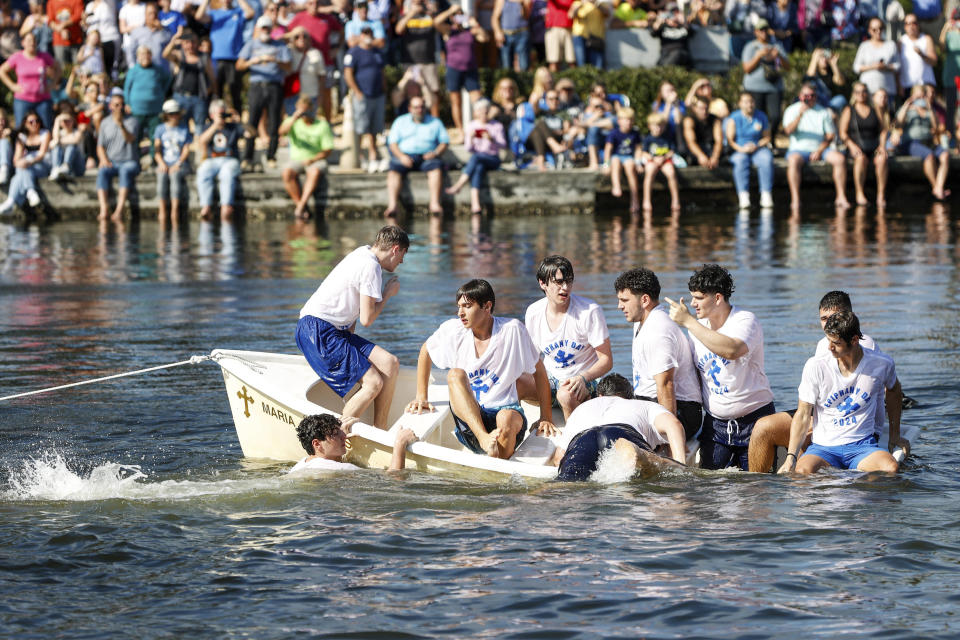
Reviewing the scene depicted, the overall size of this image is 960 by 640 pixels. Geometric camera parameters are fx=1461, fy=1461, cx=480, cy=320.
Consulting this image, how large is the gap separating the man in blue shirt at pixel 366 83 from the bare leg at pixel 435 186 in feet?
3.93

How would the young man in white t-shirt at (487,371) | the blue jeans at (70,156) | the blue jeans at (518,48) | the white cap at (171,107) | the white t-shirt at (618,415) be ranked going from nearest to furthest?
the white t-shirt at (618,415), the young man in white t-shirt at (487,371), the white cap at (171,107), the blue jeans at (70,156), the blue jeans at (518,48)

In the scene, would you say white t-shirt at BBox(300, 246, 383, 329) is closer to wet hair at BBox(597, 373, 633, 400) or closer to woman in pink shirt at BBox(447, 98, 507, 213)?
wet hair at BBox(597, 373, 633, 400)

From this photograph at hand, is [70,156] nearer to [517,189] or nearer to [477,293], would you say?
[517,189]

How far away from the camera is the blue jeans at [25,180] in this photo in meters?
24.7

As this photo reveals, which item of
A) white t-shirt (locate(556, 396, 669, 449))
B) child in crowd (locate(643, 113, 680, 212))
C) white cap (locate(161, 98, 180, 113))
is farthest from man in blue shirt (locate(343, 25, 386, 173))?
white t-shirt (locate(556, 396, 669, 449))

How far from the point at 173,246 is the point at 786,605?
16025mm

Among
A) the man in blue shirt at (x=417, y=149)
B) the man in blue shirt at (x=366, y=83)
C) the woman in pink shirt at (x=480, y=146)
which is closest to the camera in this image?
the man in blue shirt at (x=366, y=83)

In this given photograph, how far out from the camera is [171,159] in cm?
2378

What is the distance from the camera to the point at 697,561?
752cm

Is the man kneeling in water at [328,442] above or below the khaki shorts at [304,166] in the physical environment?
below

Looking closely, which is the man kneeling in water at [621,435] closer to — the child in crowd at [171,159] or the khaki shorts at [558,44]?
the child in crowd at [171,159]

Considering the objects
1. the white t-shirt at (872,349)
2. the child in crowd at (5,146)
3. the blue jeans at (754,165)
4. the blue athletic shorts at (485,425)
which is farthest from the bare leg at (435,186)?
the white t-shirt at (872,349)

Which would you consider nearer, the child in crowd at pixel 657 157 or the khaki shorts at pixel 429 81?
the child in crowd at pixel 657 157

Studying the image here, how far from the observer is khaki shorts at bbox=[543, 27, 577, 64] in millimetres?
24797
